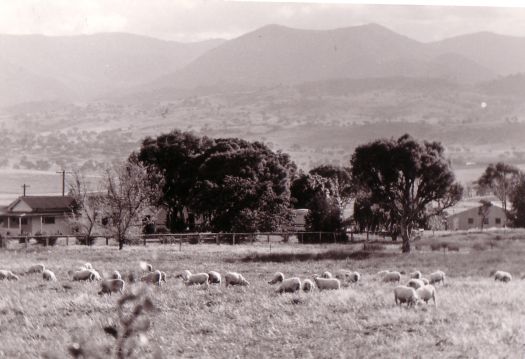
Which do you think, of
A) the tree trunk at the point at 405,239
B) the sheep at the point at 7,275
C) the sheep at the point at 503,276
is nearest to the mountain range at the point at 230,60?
the sheep at the point at 7,275

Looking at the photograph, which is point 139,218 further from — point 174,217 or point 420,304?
point 174,217

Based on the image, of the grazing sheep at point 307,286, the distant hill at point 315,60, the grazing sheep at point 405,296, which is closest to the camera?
the grazing sheep at point 405,296

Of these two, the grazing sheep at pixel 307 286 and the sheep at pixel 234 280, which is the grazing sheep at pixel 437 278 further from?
the sheep at pixel 234 280

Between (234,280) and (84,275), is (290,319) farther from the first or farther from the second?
(84,275)

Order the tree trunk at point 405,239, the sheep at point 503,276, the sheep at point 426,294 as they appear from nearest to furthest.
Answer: the sheep at point 426,294, the sheep at point 503,276, the tree trunk at point 405,239

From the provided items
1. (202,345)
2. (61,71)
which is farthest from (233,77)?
(202,345)
